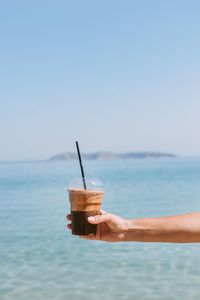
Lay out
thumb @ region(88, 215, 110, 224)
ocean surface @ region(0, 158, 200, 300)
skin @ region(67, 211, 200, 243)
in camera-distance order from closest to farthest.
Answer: thumb @ region(88, 215, 110, 224), skin @ region(67, 211, 200, 243), ocean surface @ region(0, 158, 200, 300)

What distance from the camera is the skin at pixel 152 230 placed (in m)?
2.60

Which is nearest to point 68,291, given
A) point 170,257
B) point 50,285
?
point 50,285

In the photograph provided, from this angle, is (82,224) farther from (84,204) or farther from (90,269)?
(90,269)

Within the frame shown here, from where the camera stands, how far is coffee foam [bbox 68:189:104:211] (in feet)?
8.25

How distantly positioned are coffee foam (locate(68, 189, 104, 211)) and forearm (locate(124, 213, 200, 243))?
0.18 metres

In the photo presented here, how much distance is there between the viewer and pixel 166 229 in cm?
263

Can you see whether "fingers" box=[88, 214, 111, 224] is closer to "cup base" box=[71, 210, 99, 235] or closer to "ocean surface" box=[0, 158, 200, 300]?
"cup base" box=[71, 210, 99, 235]

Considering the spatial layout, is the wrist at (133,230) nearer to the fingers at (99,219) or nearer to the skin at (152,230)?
the skin at (152,230)

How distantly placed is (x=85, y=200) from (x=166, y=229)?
15.4 inches

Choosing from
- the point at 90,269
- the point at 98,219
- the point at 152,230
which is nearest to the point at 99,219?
the point at 98,219

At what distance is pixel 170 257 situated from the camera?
33.6ft

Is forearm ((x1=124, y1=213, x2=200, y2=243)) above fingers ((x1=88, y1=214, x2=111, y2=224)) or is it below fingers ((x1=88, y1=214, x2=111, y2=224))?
below

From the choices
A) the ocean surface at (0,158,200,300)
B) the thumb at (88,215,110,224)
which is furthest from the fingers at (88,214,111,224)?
the ocean surface at (0,158,200,300)

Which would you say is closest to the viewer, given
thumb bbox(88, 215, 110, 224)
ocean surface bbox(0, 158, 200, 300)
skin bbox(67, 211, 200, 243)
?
thumb bbox(88, 215, 110, 224)
